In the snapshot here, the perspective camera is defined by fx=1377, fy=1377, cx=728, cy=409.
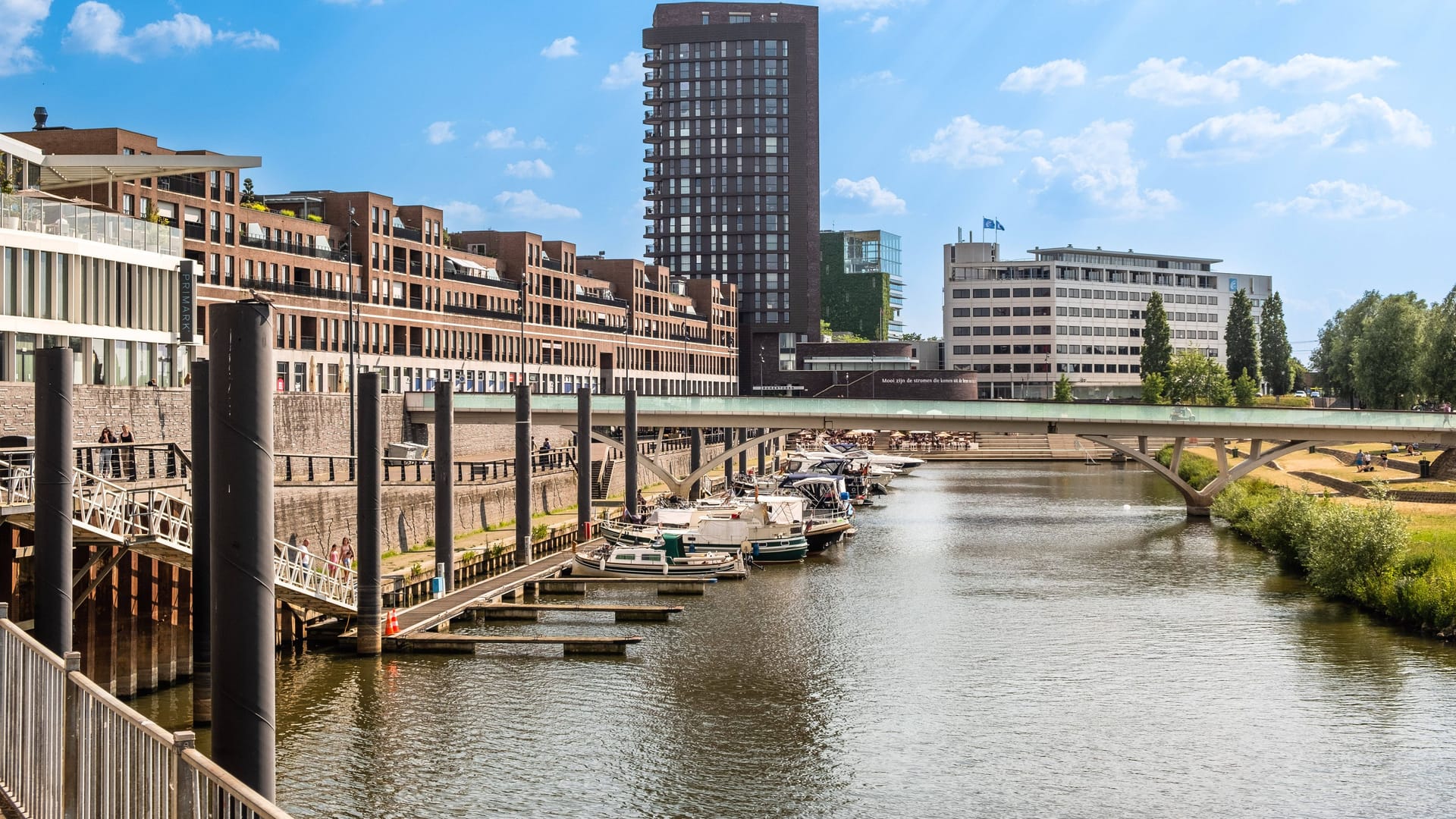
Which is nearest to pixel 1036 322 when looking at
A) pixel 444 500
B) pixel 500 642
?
pixel 444 500

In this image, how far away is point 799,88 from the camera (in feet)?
579

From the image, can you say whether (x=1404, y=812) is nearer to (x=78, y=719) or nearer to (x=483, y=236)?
(x=78, y=719)

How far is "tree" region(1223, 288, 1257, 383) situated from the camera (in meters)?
164

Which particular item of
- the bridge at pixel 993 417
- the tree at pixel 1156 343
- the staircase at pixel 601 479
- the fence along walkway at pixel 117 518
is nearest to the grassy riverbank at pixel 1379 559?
the bridge at pixel 993 417

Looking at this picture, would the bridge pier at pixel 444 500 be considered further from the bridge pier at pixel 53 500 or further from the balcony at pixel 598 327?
the balcony at pixel 598 327

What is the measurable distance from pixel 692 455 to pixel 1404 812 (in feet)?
218

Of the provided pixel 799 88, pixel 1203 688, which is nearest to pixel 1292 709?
pixel 1203 688

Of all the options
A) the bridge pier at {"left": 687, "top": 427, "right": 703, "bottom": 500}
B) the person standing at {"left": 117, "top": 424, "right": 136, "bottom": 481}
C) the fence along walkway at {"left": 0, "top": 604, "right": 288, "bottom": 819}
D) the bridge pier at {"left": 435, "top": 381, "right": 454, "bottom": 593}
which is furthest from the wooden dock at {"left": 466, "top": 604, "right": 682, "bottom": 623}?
the bridge pier at {"left": 687, "top": 427, "right": 703, "bottom": 500}

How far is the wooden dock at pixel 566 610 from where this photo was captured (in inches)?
1677

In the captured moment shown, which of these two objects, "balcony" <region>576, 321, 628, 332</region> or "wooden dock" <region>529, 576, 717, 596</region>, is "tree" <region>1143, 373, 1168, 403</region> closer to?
"balcony" <region>576, 321, 628, 332</region>

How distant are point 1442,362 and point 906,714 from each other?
9205 cm

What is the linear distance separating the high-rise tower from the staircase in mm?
93904

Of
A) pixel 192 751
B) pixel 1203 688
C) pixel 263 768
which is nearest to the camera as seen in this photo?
pixel 192 751

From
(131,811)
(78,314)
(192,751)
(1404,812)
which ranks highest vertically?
(78,314)
